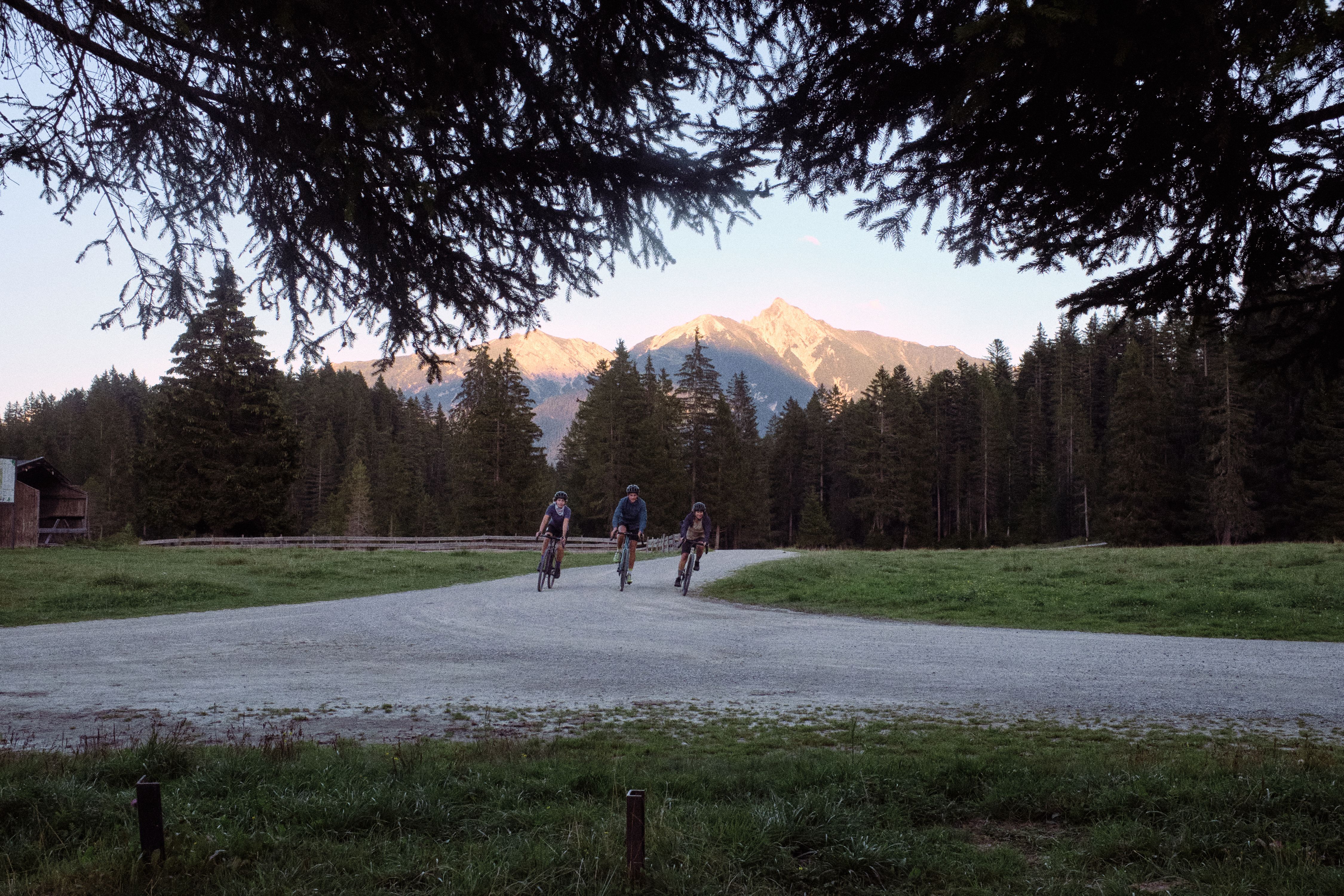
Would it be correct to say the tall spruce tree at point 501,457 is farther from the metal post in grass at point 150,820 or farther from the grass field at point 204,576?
the metal post in grass at point 150,820

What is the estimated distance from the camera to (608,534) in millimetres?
59500

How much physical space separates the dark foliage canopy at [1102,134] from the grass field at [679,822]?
2.89 m

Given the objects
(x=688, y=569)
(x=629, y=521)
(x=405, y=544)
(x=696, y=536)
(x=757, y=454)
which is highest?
(x=757, y=454)

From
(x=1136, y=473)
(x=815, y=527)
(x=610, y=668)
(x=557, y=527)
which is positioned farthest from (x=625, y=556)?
(x=815, y=527)

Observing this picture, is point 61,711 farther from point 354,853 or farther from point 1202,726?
point 1202,726

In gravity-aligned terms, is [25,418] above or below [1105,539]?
above

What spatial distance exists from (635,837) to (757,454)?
7619 cm

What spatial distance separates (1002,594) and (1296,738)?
9.95 metres

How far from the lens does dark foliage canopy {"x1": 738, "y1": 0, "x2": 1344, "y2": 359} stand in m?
3.16

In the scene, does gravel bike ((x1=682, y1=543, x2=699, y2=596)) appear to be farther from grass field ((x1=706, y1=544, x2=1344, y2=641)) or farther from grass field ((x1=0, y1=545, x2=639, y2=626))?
grass field ((x1=0, y1=545, x2=639, y2=626))

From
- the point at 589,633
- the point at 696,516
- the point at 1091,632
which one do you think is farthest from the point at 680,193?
the point at 696,516

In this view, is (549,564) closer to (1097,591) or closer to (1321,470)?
(1097,591)

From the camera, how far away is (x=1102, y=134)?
13.4 ft

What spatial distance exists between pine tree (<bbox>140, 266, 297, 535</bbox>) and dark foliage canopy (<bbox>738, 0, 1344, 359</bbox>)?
38332mm
